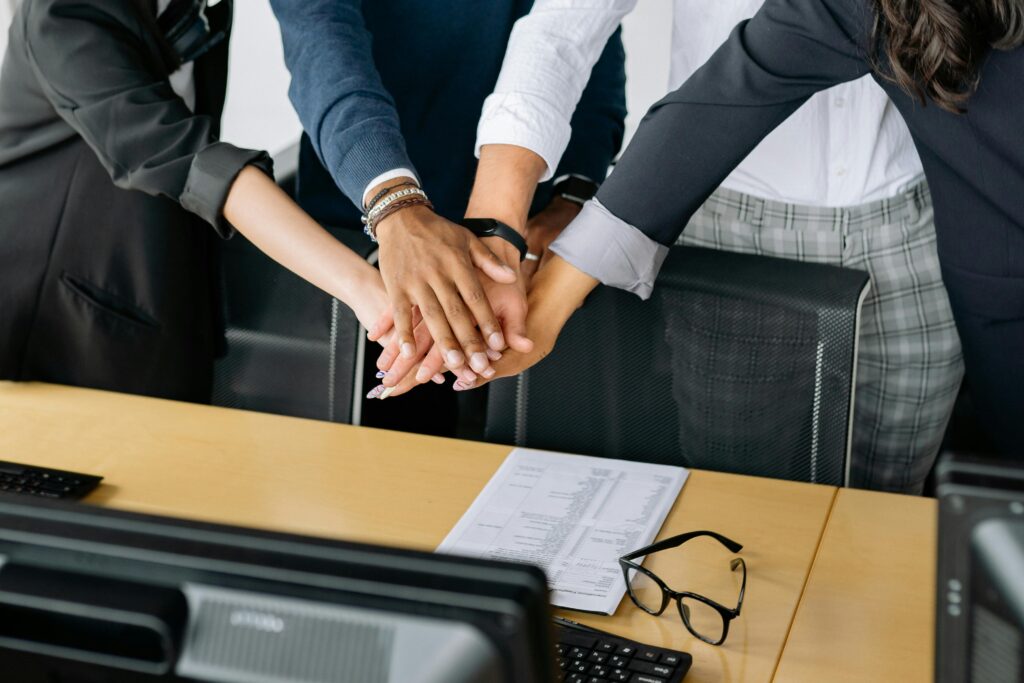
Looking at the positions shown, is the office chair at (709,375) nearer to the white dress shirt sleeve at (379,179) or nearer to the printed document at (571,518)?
the printed document at (571,518)

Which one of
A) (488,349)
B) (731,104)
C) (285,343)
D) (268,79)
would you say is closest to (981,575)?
(731,104)

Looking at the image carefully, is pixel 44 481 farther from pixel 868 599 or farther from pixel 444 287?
pixel 868 599

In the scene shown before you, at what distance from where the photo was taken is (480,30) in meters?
1.92

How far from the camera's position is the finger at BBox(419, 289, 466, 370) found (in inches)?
60.4

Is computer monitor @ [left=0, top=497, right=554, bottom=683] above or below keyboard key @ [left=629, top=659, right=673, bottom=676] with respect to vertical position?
above

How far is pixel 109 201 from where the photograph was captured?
73.7 inches

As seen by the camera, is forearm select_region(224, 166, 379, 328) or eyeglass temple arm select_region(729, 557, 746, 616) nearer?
eyeglass temple arm select_region(729, 557, 746, 616)

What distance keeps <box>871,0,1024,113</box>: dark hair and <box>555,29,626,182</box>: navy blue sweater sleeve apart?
2.55 ft

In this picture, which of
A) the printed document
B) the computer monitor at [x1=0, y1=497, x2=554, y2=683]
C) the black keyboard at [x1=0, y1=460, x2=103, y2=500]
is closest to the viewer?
the computer monitor at [x1=0, y1=497, x2=554, y2=683]

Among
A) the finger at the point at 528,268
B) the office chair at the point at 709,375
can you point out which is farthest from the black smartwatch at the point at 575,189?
the office chair at the point at 709,375

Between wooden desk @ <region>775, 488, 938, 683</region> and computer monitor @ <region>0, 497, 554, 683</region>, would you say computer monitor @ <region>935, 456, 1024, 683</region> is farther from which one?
wooden desk @ <region>775, 488, 938, 683</region>

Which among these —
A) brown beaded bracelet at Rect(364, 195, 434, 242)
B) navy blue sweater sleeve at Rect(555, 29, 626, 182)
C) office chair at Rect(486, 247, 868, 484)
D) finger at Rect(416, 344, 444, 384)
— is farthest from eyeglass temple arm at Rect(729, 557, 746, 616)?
navy blue sweater sleeve at Rect(555, 29, 626, 182)

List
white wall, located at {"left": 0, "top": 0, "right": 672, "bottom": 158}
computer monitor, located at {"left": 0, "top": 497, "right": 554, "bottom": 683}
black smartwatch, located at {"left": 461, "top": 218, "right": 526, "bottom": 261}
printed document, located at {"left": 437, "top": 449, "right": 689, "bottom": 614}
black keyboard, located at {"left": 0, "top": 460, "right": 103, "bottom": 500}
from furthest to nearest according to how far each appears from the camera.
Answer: white wall, located at {"left": 0, "top": 0, "right": 672, "bottom": 158} → black smartwatch, located at {"left": 461, "top": 218, "right": 526, "bottom": 261} → black keyboard, located at {"left": 0, "top": 460, "right": 103, "bottom": 500} → printed document, located at {"left": 437, "top": 449, "right": 689, "bottom": 614} → computer monitor, located at {"left": 0, "top": 497, "right": 554, "bottom": 683}

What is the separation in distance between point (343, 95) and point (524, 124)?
292 millimetres
